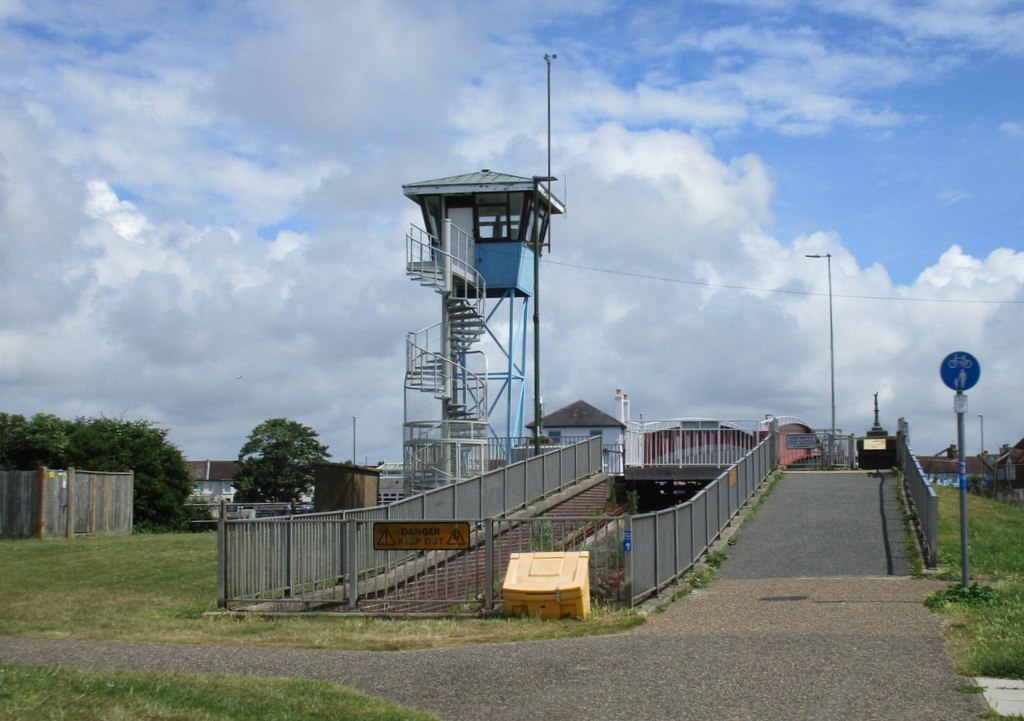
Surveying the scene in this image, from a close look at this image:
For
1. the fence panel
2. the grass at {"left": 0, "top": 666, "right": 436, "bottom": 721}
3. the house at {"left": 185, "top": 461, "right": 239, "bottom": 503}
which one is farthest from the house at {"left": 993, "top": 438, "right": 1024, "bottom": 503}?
the grass at {"left": 0, "top": 666, "right": 436, "bottom": 721}

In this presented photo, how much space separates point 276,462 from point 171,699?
79981 mm

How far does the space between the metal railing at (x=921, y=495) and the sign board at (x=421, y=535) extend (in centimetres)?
801

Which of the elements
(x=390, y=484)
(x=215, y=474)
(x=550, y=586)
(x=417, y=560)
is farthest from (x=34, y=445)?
(x=215, y=474)

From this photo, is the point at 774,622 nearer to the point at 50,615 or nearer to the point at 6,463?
the point at 50,615

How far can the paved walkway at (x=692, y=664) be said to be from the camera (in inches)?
377

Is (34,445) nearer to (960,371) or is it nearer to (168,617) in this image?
(168,617)

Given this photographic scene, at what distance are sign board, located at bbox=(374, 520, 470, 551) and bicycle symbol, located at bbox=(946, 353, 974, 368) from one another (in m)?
6.86

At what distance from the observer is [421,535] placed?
16.8 metres

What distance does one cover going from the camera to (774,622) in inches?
558

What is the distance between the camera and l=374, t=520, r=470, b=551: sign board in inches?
646

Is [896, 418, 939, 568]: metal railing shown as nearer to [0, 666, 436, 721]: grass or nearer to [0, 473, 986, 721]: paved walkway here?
[0, 473, 986, 721]: paved walkway

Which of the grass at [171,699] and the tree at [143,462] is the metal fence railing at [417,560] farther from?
the tree at [143,462]

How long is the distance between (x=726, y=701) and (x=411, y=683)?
2778 mm

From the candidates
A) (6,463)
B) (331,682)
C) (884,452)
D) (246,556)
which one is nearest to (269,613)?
(246,556)
